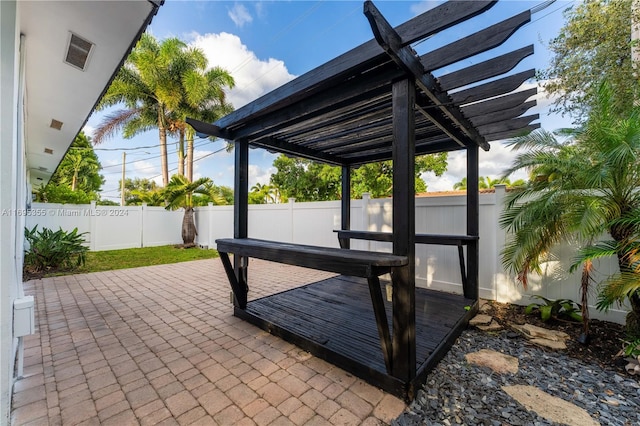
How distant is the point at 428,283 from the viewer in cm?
457

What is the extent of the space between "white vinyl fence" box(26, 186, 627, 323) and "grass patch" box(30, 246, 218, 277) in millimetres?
962

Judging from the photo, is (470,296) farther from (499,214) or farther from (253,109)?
(253,109)

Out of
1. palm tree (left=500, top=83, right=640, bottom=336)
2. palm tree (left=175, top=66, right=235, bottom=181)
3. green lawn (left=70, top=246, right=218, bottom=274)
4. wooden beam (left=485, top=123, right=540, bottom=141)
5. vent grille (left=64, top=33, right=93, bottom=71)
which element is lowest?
green lawn (left=70, top=246, right=218, bottom=274)

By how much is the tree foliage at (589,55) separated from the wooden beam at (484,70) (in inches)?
157

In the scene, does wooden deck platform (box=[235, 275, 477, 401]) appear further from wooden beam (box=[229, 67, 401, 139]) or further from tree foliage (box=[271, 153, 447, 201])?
tree foliage (box=[271, 153, 447, 201])

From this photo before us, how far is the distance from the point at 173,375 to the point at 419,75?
3110mm

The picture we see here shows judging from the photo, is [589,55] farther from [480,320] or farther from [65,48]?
[65,48]

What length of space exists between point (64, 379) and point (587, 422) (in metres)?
3.80

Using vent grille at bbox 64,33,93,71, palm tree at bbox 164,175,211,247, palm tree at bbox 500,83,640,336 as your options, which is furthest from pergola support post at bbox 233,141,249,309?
palm tree at bbox 164,175,211,247

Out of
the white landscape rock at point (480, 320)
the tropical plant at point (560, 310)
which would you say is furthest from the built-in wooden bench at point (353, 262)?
the tropical plant at point (560, 310)

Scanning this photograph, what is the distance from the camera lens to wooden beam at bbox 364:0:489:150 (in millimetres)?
1500

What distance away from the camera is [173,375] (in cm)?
212

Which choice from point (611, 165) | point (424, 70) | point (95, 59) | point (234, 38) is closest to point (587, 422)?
point (611, 165)

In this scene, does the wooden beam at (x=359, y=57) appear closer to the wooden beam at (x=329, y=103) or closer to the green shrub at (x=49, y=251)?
the wooden beam at (x=329, y=103)
